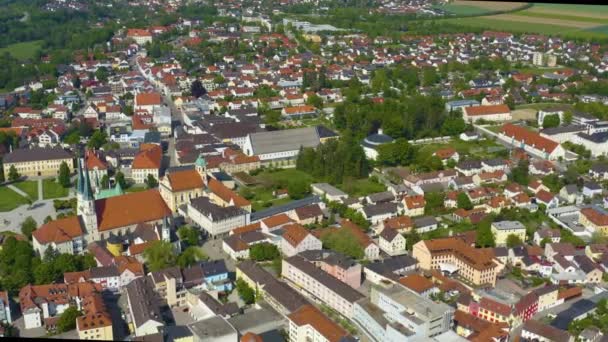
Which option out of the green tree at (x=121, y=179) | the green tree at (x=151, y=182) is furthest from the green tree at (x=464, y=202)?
the green tree at (x=121, y=179)

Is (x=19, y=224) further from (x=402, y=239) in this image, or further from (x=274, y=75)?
(x=274, y=75)

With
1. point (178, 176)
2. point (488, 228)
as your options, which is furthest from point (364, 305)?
point (178, 176)

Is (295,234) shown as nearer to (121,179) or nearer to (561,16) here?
(121,179)

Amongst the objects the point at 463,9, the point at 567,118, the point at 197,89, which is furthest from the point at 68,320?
the point at 463,9

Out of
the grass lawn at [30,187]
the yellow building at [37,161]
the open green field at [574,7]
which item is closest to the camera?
the open green field at [574,7]

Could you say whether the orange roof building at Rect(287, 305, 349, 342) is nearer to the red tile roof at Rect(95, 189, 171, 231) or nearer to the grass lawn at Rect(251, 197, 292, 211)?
the red tile roof at Rect(95, 189, 171, 231)

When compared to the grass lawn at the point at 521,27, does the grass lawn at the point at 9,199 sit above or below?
below

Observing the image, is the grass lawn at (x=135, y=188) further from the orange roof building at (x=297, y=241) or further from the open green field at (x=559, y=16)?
the open green field at (x=559, y=16)
